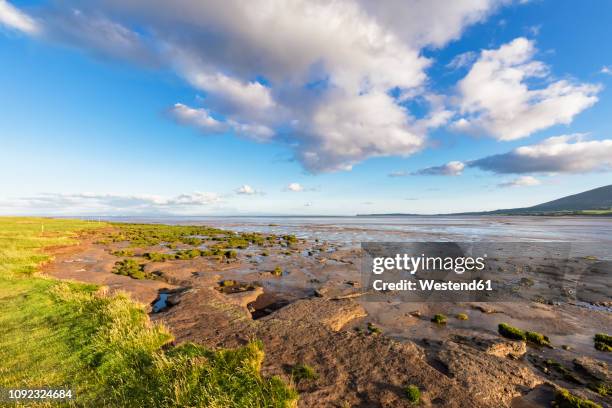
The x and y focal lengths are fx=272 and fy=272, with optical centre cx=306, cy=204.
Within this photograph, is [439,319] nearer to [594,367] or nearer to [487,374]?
[594,367]

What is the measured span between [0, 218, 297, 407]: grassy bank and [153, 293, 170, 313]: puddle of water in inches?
151

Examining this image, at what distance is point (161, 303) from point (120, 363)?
10856 mm

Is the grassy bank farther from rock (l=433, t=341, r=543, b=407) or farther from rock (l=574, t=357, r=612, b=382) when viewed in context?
rock (l=574, t=357, r=612, b=382)

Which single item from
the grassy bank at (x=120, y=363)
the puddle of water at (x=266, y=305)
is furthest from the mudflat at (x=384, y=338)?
the grassy bank at (x=120, y=363)

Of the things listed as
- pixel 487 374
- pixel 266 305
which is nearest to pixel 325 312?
pixel 266 305

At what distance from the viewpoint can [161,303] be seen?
19781 mm

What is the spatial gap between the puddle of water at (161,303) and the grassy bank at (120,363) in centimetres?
385

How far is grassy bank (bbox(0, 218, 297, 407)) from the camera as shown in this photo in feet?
26.6

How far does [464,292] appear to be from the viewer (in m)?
22.6

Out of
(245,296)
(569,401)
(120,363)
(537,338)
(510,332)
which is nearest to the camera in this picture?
(569,401)

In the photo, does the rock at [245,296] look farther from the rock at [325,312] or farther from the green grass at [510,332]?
the green grass at [510,332]

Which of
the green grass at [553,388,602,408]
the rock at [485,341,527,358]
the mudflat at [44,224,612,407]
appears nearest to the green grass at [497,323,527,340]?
the mudflat at [44,224,612,407]

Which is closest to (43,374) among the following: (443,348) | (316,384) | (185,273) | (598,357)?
(316,384)

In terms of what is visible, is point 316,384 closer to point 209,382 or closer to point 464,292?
point 209,382
